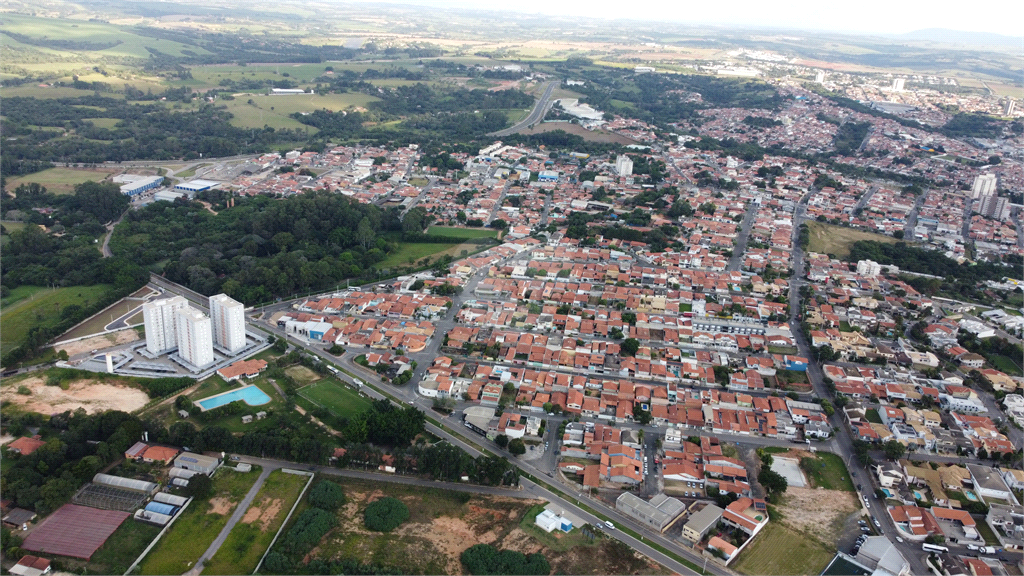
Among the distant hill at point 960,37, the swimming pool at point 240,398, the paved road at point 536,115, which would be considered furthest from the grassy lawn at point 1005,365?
the distant hill at point 960,37

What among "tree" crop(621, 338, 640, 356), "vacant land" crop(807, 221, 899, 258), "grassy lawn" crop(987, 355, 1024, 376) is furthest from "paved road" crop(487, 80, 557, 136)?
"grassy lawn" crop(987, 355, 1024, 376)

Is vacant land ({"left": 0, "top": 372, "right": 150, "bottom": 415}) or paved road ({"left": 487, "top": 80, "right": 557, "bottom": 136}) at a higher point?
paved road ({"left": 487, "top": 80, "right": 557, "bottom": 136})

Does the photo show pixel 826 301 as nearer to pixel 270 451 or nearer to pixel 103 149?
pixel 270 451

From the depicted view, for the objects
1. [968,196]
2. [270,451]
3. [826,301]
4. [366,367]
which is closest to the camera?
[270,451]

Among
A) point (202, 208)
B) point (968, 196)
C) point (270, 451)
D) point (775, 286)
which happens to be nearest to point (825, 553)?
point (270, 451)

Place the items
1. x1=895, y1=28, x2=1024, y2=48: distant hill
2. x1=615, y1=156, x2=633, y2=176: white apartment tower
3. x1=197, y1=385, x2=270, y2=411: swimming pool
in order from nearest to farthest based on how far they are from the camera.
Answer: x1=197, y1=385, x2=270, y2=411: swimming pool, x1=615, y1=156, x2=633, y2=176: white apartment tower, x1=895, y1=28, x2=1024, y2=48: distant hill

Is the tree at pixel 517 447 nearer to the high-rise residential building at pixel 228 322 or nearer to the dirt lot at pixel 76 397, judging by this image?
the high-rise residential building at pixel 228 322

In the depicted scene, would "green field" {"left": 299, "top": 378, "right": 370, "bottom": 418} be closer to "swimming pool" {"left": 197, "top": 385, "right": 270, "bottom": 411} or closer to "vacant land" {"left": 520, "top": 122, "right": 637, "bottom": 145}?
"swimming pool" {"left": 197, "top": 385, "right": 270, "bottom": 411}
